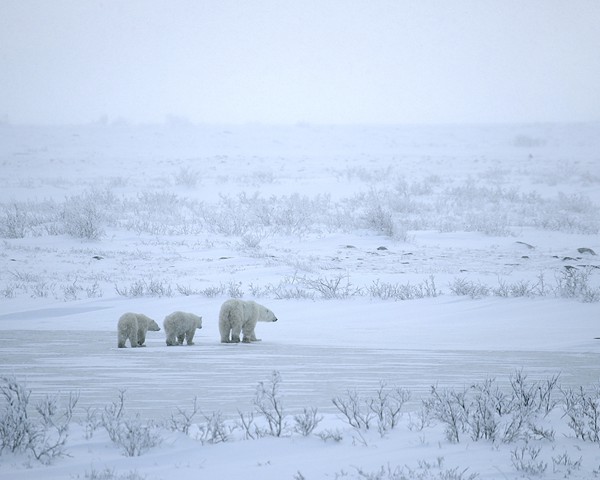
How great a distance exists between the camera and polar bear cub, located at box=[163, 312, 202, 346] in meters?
10.3

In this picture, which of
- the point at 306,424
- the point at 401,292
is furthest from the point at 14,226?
the point at 306,424

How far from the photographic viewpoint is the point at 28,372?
27.4 feet

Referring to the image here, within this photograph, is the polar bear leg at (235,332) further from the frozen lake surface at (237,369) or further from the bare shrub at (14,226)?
the bare shrub at (14,226)

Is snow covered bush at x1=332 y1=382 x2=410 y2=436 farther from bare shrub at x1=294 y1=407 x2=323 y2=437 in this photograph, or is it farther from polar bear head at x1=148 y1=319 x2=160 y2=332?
polar bear head at x1=148 y1=319 x2=160 y2=332

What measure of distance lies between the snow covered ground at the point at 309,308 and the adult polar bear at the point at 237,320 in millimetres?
384

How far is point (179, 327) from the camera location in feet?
34.2

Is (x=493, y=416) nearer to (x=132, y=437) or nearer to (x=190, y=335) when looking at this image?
(x=132, y=437)

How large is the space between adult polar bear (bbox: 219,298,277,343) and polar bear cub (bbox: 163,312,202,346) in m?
0.40

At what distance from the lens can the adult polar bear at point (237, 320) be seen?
10.4m

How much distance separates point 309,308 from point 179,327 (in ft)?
11.0

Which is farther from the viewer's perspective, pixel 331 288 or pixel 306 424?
pixel 331 288

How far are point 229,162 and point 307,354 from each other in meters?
38.4

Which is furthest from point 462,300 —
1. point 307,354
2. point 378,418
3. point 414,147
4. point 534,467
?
point 414,147

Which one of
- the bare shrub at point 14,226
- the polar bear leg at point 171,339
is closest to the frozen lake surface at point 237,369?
the polar bear leg at point 171,339
